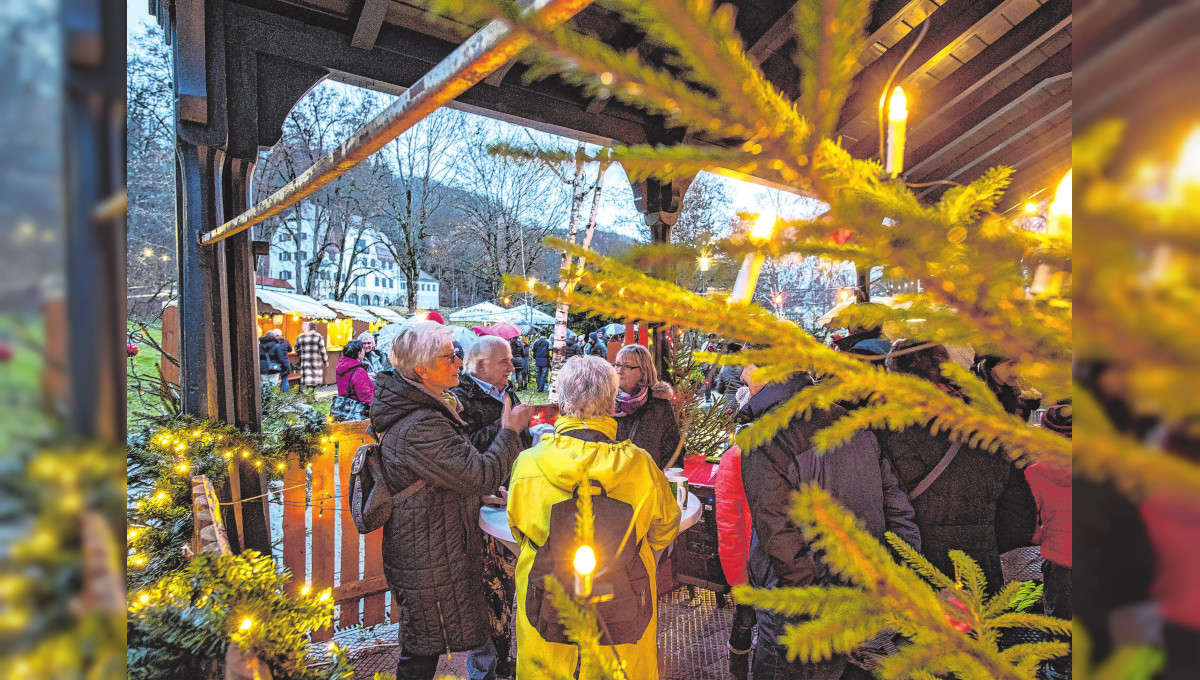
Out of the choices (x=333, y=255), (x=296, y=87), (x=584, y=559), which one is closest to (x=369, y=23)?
(x=296, y=87)

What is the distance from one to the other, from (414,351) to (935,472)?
2.25 metres

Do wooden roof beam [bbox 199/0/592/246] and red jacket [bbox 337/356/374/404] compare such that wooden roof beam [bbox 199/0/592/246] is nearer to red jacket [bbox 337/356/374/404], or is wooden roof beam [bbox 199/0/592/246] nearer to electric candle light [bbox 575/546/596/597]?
electric candle light [bbox 575/546/596/597]

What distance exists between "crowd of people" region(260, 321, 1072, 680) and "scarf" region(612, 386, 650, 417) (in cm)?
88

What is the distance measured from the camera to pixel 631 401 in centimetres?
352

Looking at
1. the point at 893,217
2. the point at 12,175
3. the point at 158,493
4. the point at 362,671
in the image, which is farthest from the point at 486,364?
the point at 12,175

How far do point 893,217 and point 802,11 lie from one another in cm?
21

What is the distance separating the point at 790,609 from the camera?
0.63 m

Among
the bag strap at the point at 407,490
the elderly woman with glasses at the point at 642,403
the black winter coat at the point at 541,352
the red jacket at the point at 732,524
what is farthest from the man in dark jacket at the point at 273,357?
the red jacket at the point at 732,524

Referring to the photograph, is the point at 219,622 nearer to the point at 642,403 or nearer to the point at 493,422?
the point at 493,422

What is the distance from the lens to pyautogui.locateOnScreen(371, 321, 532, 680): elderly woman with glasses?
2357mm

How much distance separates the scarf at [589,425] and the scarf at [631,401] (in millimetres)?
1461

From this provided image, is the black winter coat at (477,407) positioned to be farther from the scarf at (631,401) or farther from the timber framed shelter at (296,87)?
the timber framed shelter at (296,87)

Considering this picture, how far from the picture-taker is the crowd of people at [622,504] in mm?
1853

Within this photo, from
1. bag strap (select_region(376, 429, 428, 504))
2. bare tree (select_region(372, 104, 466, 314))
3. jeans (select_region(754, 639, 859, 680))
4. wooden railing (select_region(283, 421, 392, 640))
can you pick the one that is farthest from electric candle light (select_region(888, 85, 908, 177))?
bare tree (select_region(372, 104, 466, 314))
